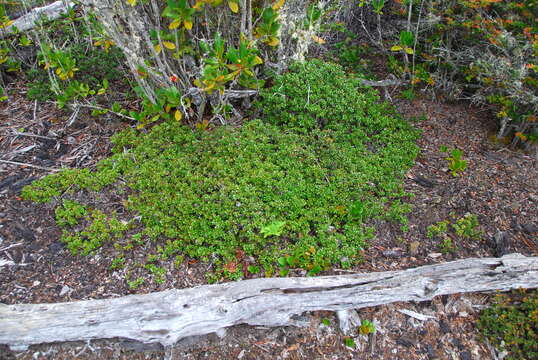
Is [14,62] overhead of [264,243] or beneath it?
overhead

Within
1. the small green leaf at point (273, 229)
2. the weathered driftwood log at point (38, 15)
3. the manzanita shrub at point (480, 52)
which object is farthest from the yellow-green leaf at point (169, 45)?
the manzanita shrub at point (480, 52)

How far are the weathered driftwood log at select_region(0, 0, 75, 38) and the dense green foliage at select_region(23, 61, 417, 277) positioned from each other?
2226 mm

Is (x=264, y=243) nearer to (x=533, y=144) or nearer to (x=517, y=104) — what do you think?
(x=517, y=104)

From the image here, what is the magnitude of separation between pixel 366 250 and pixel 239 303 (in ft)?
4.28

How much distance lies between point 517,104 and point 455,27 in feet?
3.94

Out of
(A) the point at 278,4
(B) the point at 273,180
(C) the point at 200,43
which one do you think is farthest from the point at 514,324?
(C) the point at 200,43

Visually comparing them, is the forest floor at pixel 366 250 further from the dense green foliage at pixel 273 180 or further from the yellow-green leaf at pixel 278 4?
the yellow-green leaf at pixel 278 4

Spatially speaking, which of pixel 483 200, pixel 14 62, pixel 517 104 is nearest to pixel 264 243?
pixel 483 200

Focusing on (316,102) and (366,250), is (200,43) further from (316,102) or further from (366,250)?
(366,250)

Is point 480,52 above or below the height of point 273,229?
above

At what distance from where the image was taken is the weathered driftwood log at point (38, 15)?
495 cm

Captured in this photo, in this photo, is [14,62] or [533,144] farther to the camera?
[14,62]

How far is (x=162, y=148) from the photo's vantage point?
4.01 metres

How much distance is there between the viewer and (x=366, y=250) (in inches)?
137
